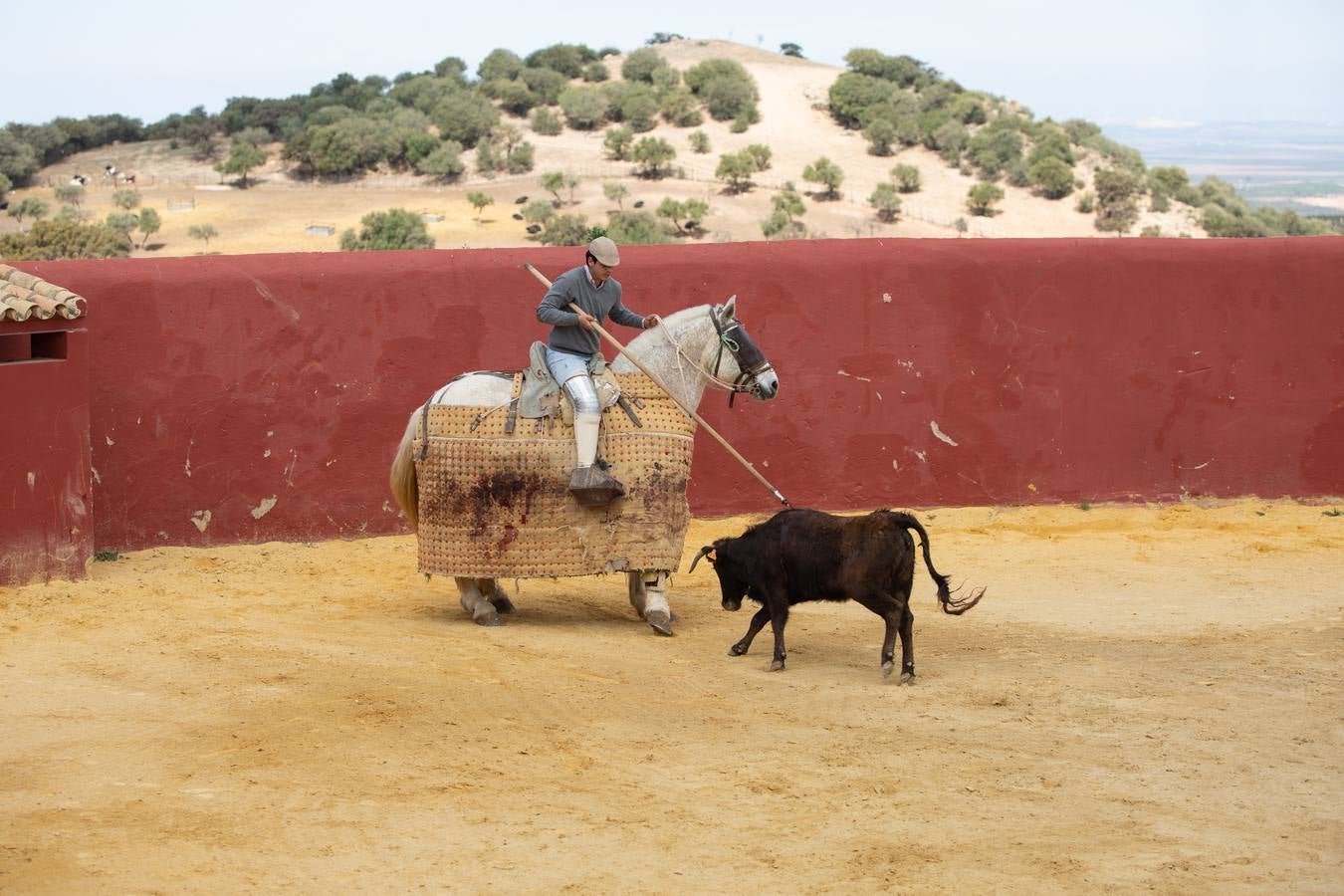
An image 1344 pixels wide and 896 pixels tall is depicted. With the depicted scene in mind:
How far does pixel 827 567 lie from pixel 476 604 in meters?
2.60

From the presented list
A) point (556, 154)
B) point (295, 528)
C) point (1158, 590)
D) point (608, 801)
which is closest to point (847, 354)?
point (1158, 590)

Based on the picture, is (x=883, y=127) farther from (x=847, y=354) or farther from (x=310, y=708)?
(x=310, y=708)

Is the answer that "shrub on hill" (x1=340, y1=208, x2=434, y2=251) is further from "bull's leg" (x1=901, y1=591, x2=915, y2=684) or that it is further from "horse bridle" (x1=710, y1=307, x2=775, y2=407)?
"bull's leg" (x1=901, y1=591, x2=915, y2=684)

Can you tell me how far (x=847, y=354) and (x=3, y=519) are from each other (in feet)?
22.6

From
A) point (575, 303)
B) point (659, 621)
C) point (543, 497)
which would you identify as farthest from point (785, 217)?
point (659, 621)

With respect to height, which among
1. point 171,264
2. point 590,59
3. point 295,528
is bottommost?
point 295,528

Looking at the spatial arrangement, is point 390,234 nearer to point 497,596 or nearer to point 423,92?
point 423,92

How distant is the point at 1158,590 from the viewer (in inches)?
434

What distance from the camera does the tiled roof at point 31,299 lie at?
1024cm

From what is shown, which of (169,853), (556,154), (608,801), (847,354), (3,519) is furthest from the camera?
(556,154)

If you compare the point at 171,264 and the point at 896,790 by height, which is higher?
the point at 171,264

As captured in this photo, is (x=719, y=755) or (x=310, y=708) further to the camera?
(x=310, y=708)

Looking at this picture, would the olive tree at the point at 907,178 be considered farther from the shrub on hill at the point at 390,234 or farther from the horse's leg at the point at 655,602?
the horse's leg at the point at 655,602

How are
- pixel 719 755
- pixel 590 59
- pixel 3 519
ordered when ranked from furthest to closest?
pixel 590 59
pixel 3 519
pixel 719 755
